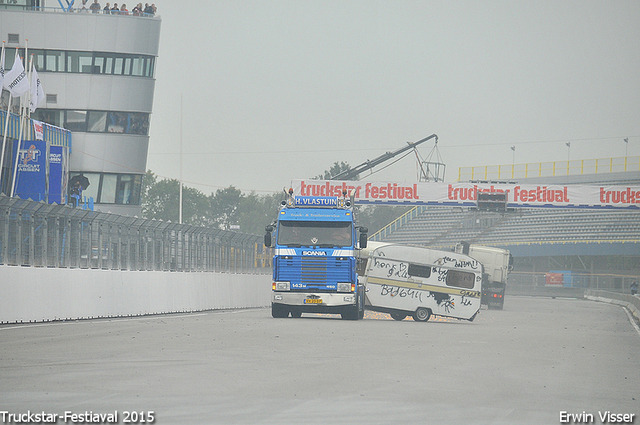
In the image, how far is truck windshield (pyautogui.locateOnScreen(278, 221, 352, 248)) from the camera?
80.0 ft

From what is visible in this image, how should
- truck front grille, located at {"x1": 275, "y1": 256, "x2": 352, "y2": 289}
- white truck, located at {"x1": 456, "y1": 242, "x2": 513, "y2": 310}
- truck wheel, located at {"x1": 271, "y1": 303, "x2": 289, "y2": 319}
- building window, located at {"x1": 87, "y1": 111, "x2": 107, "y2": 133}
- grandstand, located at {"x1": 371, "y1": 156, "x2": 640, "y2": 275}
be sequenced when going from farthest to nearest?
1. grandstand, located at {"x1": 371, "y1": 156, "x2": 640, "y2": 275}
2. building window, located at {"x1": 87, "y1": 111, "x2": 107, "y2": 133}
3. white truck, located at {"x1": 456, "y1": 242, "x2": 513, "y2": 310}
4. truck wheel, located at {"x1": 271, "y1": 303, "x2": 289, "y2": 319}
5. truck front grille, located at {"x1": 275, "y1": 256, "x2": 352, "y2": 289}

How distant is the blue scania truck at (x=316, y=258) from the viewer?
24375mm

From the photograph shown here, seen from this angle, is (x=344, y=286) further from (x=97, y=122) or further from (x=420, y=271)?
(x=97, y=122)

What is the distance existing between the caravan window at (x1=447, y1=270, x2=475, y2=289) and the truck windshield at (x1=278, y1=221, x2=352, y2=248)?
549cm

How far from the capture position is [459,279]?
2873 centimetres

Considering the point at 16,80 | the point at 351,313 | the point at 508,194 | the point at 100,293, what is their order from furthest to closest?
1. the point at 508,194
2. the point at 16,80
3. the point at 351,313
4. the point at 100,293

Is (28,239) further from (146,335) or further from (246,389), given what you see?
(246,389)

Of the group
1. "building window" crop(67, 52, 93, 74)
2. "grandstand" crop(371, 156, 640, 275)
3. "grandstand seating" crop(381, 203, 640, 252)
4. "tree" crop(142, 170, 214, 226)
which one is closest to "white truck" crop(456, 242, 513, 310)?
"grandstand" crop(371, 156, 640, 275)

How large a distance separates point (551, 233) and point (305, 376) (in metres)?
67.3

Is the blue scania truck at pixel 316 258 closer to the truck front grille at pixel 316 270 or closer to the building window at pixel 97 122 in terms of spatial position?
the truck front grille at pixel 316 270

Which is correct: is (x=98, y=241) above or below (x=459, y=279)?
above

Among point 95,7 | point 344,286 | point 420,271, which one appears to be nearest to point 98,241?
point 344,286

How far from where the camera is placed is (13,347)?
13.7 metres

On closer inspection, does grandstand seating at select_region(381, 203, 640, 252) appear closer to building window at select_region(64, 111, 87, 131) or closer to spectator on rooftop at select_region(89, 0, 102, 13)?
building window at select_region(64, 111, 87, 131)
